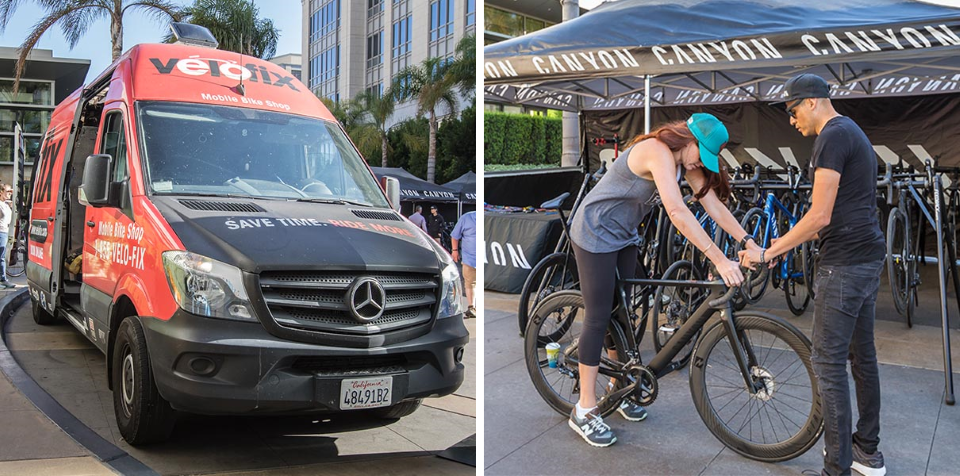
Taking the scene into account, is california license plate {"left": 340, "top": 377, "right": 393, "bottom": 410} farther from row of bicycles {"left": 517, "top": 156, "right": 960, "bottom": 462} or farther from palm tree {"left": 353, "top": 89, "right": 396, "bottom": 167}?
palm tree {"left": 353, "top": 89, "right": 396, "bottom": 167}

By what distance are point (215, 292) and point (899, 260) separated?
5.91 m

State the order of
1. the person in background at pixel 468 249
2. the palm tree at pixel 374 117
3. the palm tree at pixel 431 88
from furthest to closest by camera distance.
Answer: the palm tree at pixel 374 117
the palm tree at pixel 431 88
the person in background at pixel 468 249

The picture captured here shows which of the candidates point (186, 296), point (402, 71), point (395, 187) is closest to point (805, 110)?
point (395, 187)

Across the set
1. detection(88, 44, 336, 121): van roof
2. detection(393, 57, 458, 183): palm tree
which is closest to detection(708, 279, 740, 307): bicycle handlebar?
detection(88, 44, 336, 121): van roof

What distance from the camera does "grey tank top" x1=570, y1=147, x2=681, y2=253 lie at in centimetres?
412

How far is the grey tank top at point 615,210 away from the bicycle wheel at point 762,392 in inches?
27.3

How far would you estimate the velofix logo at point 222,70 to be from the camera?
5.57 m

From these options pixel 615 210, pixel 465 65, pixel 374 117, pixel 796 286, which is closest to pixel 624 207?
pixel 615 210

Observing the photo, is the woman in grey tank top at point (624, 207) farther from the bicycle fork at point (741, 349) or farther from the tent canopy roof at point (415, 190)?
the tent canopy roof at point (415, 190)

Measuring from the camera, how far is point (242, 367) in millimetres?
3885

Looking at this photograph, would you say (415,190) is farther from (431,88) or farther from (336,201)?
(431,88)

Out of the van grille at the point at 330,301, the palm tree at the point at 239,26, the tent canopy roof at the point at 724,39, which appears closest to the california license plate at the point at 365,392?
the van grille at the point at 330,301

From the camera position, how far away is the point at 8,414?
5.08 m

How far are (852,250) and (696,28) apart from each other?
3.52m
